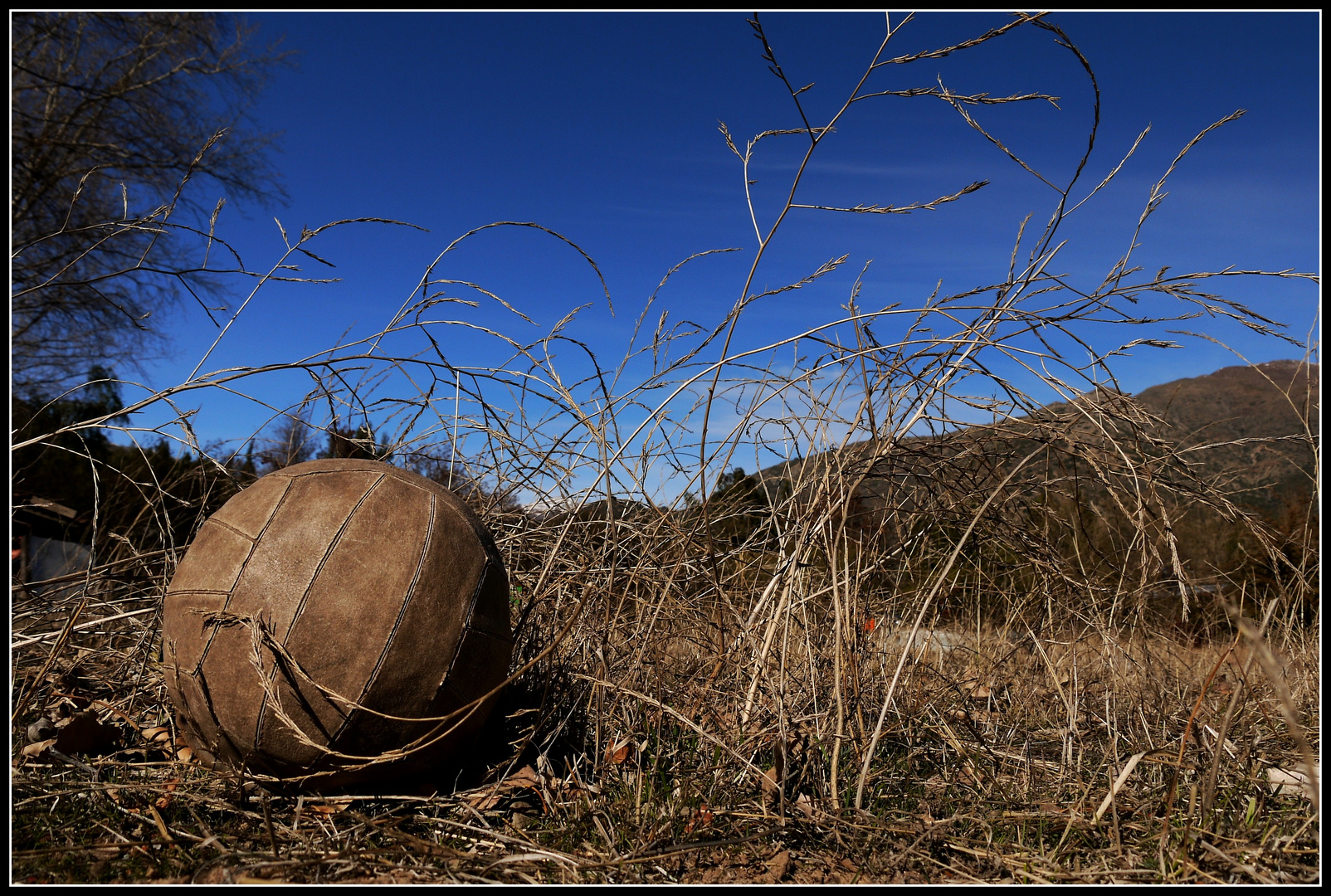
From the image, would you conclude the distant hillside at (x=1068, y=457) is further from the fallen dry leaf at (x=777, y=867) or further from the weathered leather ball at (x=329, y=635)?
the weathered leather ball at (x=329, y=635)

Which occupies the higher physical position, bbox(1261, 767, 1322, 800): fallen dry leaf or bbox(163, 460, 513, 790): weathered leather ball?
bbox(163, 460, 513, 790): weathered leather ball

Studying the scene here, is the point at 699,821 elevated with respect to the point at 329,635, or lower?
lower

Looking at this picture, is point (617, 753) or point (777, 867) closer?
point (777, 867)

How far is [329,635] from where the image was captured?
2605 mm

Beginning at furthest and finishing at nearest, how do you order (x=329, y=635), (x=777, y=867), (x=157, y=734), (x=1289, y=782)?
(x=157, y=734), (x=1289, y=782), (x=329, y=635), (x=777, y=867)

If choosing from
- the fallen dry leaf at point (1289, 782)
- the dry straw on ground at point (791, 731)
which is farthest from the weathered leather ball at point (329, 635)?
the fallen dry leaf at point (1289, 782)

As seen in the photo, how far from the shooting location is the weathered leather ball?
103 inches

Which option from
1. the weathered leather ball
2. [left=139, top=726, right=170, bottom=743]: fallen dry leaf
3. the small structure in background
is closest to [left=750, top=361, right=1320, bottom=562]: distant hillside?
the weathered leather ball

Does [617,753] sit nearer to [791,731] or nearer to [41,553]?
[791,731]

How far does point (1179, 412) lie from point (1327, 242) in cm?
2564

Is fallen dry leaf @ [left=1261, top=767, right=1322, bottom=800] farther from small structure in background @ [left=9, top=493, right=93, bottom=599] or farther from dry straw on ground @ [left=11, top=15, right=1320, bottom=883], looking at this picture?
small structure in background @ [left=9, top=493, right=93, bottom=599]

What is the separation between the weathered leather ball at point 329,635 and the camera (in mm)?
→ 2611

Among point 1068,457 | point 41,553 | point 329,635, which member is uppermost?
point 1068,457

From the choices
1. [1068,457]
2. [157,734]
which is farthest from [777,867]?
[157,734]
